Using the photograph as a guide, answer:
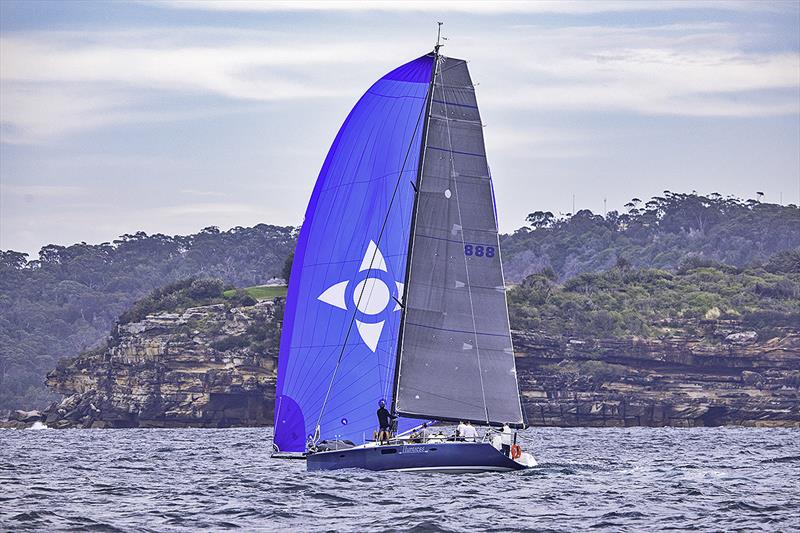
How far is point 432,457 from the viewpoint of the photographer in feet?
91.7

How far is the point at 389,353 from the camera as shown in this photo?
30.2 meters

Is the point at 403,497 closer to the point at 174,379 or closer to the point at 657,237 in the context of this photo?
the point at 174,379

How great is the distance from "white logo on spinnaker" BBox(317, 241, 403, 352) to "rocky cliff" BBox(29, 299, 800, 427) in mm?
66900

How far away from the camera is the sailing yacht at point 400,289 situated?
29.2 m

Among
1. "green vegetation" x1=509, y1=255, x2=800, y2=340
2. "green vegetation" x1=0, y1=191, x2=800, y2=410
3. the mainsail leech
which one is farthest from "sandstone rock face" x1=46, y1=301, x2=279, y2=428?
the mainsail leech

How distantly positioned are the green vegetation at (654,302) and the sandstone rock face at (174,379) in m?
19.8

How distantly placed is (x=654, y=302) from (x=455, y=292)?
83.4 metres

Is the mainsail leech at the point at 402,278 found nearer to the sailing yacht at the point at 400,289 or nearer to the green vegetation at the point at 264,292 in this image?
the sailing yacht at the point at 400,289

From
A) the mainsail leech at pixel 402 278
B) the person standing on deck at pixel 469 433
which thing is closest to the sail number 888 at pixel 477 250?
the mainsail leech at pixel 402 278

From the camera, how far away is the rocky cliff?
95.9 m

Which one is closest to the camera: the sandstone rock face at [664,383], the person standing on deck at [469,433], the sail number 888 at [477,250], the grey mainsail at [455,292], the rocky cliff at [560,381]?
the person standing on deck at [469,433]

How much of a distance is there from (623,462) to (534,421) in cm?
5798

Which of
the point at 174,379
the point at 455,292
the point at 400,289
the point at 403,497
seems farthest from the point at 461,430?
the point at 174,379

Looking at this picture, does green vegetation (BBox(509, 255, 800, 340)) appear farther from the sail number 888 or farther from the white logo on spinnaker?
the sail number 888
